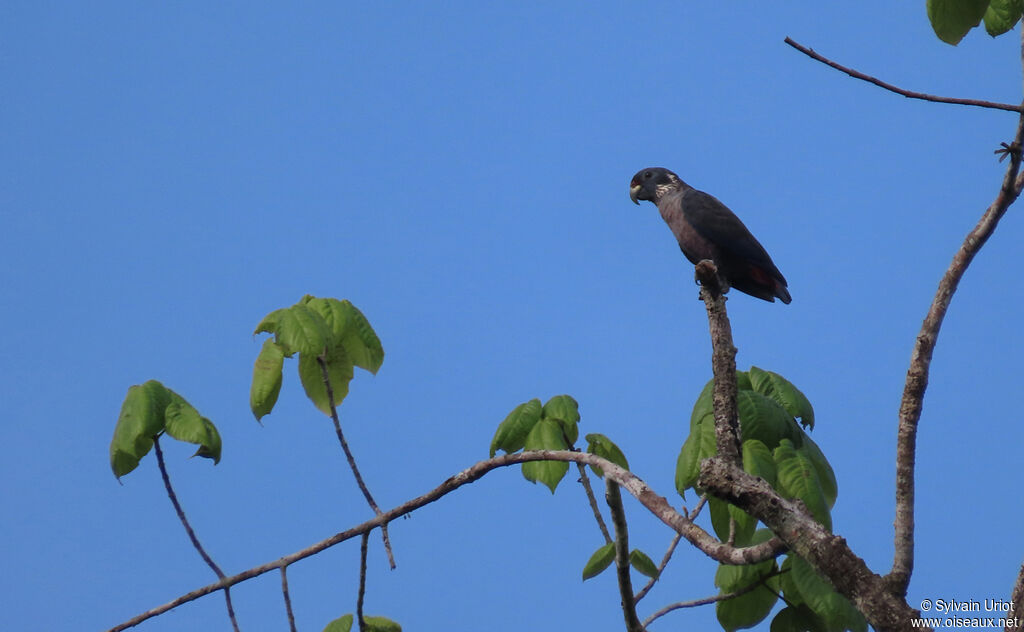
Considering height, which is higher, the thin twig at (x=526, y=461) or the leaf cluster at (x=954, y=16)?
the leaf cluster at (x=954, y=16)

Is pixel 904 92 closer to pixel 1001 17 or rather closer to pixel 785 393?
pixel 1001 17

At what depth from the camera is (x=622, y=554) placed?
14.9ft

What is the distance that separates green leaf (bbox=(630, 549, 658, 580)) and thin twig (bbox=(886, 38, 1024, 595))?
1.48 meters

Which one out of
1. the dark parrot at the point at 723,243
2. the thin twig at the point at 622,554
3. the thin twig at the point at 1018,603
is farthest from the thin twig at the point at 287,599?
the dark parrot at the point at 723,243

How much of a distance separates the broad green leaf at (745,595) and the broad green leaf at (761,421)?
0.50 metres

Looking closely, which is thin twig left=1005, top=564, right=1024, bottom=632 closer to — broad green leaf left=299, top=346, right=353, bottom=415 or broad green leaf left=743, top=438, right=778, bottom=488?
broad green leaf left=743, top=438, right=778, bottom=488

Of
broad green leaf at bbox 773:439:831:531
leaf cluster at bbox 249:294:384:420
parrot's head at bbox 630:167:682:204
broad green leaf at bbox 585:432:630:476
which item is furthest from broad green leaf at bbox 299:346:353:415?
parrot's head at bbox 630:167:682:204

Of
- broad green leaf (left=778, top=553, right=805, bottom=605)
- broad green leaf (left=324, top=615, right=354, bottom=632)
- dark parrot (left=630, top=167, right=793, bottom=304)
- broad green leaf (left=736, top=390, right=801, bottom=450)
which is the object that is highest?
dark parrot (left=630, top=167, right=793, bottom=304)

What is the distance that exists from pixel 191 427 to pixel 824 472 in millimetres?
3313

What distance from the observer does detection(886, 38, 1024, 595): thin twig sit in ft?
12.3

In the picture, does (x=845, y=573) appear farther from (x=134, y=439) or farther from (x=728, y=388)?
(x=134, y=439)

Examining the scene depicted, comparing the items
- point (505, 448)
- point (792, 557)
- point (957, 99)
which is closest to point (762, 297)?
point (505, 448)

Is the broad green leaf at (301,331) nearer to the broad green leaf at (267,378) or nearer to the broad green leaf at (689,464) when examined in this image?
the broad green leaf at (267,378)

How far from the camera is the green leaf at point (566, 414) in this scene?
5574 millimetres
